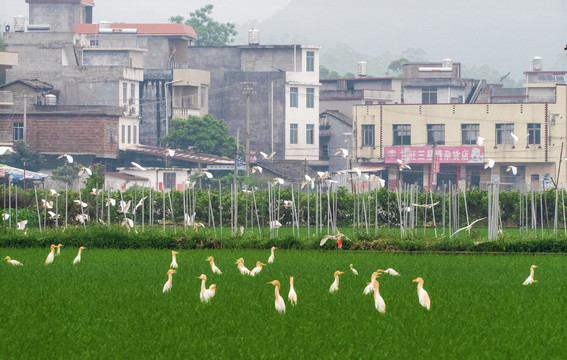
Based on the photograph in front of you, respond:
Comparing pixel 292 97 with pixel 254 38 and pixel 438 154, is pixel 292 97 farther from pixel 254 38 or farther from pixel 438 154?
pixel 438 154

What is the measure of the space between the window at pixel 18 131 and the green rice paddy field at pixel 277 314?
40.6 m

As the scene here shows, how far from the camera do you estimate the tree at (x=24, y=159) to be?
200ft

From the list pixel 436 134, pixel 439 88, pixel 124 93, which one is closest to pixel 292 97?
pixel 439 88

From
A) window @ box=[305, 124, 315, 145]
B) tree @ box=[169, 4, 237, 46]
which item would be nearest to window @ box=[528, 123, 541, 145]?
window @ box=[305, 124, 315, 145]

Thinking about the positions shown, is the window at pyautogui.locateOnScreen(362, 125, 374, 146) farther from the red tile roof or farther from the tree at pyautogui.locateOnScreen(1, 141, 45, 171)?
the tree at pyautogui.locateOnScreen(1, 141, 45, 171)

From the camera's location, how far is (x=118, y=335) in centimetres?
1360

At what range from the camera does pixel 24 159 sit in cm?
6069

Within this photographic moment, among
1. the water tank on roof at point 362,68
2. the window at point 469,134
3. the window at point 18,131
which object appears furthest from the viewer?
the water tank on roof at point 362,68

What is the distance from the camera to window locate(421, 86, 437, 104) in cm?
7512

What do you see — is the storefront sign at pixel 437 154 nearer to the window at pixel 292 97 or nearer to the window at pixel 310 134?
the window at pixel 310 134

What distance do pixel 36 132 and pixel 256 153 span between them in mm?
15593

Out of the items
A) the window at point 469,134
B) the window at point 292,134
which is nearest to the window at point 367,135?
the window at point 469,134

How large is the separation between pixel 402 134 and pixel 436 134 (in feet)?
6.78

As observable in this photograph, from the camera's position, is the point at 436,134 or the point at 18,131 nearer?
the point at 18,131
